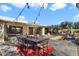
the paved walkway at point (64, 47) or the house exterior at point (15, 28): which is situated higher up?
the house exterior at point (15, 28)

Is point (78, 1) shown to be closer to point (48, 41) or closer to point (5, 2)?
point (48, 41)

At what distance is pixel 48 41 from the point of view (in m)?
1.77

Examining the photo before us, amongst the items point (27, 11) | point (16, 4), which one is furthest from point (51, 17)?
point (16, 4)

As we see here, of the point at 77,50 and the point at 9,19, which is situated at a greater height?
the point at 9,19

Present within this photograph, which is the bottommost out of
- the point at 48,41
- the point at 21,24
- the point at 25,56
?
the point at 25,56

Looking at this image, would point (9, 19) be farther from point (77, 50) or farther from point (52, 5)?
point (77, 50)

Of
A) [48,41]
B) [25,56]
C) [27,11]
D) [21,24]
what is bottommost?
[25,56]

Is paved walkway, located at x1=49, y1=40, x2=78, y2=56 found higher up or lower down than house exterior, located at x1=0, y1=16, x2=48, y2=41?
lower down

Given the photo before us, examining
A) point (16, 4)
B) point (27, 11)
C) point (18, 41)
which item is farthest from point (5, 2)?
point (18, 41)

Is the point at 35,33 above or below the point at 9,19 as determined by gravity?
below

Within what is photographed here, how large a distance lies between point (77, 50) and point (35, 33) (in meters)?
0.38

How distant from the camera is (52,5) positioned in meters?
1.77

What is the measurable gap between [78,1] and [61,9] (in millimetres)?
157

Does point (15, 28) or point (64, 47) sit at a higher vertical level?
point (15, 28)
